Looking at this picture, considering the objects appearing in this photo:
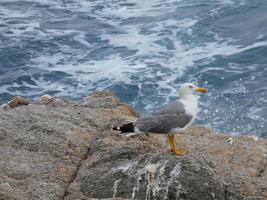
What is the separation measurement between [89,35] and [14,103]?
14908 millimetres

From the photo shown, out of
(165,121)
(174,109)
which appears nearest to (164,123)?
(165,121)

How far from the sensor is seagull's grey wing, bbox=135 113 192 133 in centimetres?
819

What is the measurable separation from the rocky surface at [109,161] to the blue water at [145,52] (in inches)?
307

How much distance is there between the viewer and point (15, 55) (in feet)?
76.6

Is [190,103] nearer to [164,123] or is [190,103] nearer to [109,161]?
[164,123]

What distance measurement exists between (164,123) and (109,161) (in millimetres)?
926

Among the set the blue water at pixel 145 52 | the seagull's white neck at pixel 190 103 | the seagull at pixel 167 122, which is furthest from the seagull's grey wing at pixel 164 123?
the blue water at pixel 145 52

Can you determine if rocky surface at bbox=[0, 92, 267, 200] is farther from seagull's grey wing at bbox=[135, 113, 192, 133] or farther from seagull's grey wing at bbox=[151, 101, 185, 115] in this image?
seagull's grey wing at bbox=[151, 101, 185, 115]

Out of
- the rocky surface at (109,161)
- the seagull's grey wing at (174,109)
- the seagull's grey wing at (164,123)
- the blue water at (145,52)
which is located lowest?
the blue water at (145,52)

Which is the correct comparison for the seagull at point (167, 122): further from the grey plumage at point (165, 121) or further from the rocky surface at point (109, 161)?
the rocky surface at point (109, 161)

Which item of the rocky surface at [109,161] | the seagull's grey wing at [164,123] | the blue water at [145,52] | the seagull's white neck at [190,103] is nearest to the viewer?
the rocky surface at [109,161]

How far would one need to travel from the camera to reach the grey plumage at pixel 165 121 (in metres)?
8.19

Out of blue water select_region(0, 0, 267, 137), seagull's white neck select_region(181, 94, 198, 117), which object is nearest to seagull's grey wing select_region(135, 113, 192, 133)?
seagull's white neck select_region(181, 94, 198, 117)

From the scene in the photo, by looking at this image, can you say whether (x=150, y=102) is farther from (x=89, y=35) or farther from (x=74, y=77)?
(x=89, y=35)
